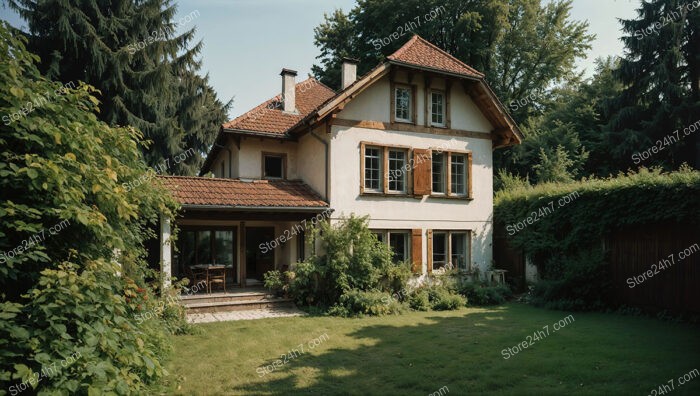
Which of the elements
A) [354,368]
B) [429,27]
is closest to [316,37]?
[429,27]

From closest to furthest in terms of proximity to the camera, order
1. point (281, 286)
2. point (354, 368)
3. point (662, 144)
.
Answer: point (354, 368), point (281, 286), point (662, 144)

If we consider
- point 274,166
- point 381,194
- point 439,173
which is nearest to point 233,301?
point 274,166

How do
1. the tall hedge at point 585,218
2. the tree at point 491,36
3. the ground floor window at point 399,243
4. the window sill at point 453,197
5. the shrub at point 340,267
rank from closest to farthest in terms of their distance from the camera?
the tall hedge at point 585,218 < the shrub at point 340,267 < the ground floor window at point 399,243 < the window sill at point 453,197 < the tree at point 491,36

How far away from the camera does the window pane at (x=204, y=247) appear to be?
1567 cm

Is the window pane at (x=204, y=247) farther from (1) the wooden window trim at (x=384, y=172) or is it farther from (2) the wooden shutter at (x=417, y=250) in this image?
(2) the wooden shutter at (x=417, y=250)

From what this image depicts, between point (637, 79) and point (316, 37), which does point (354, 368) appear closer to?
point (637, 79)

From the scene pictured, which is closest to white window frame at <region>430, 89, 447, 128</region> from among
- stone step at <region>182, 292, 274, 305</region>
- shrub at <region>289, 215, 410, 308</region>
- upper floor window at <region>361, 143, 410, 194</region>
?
upper floor window at <region>361, 143, 410, 194</region>

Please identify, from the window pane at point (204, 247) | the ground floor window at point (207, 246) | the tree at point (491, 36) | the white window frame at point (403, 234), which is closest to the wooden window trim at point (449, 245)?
the white window frame at point (403, 234)

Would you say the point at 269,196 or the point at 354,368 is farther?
the point at 269,196

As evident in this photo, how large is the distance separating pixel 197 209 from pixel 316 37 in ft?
73.1

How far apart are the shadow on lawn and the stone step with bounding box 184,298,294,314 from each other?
12.0 feet

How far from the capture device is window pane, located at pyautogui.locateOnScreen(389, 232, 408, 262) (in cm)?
1503

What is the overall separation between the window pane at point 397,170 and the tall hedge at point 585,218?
4562 mm

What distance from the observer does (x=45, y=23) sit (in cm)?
1933
